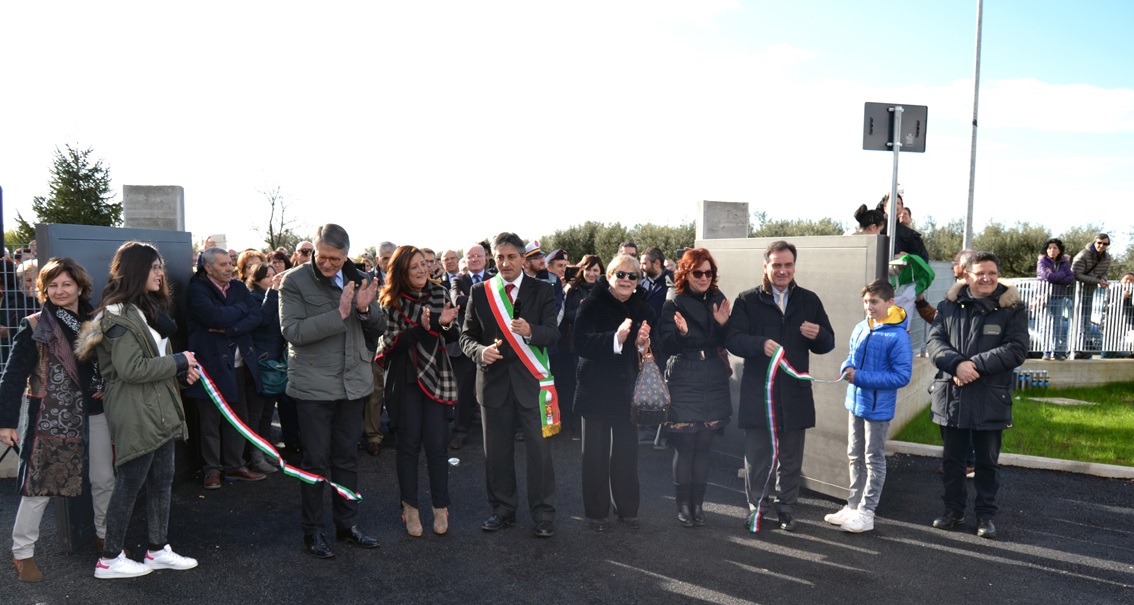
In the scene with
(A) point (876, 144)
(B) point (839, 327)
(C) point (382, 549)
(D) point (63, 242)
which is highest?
(A) point (876, 144)

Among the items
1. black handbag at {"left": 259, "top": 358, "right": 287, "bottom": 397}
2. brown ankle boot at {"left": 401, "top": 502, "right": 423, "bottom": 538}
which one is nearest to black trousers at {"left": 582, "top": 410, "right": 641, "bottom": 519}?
brown ankle boot at {"left": 401, "top": 502, "right": 423, "bottom": 538}

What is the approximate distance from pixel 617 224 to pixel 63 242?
24.0 meters

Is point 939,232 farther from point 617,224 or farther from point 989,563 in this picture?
point 989,563

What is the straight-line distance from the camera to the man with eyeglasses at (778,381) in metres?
5.65

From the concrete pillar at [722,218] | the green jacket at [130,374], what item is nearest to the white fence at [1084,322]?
the concrete pillar at [722,218]

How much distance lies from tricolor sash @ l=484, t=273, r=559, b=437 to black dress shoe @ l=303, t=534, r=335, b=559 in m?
1.63

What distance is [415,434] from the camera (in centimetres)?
541

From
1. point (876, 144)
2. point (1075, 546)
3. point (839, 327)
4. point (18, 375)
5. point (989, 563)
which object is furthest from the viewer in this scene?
point (876, 144)

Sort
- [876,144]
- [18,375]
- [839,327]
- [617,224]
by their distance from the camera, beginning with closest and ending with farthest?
1. [18,375]
2. [839,327]
3. [876,144]
4. [617,224]

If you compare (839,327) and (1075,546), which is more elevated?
(839,327)

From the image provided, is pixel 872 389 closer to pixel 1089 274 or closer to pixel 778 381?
pixel 778 381

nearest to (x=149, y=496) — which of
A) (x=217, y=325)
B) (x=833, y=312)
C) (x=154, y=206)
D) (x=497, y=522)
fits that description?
(x=217, y=325)

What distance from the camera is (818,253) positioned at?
6469 millimetres

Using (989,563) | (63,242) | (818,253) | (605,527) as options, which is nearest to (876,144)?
(818,253)
